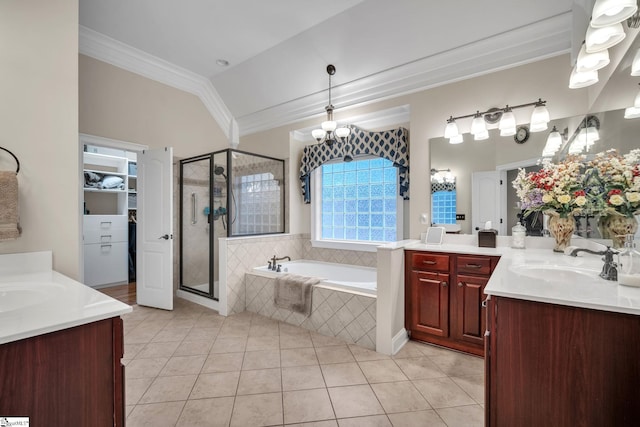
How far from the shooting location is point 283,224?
4531mm

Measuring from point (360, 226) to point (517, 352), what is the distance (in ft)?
9.75

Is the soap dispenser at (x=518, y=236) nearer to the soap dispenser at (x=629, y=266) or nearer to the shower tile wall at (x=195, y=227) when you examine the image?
the soap dispenser at (x=629, y=266)

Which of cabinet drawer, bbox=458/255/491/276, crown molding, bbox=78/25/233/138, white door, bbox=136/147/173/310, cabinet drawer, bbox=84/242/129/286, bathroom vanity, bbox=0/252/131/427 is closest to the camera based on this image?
bathroom vanity, bbox=0/252/131/427

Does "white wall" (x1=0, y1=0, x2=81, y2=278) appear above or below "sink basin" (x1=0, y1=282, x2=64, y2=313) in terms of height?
above

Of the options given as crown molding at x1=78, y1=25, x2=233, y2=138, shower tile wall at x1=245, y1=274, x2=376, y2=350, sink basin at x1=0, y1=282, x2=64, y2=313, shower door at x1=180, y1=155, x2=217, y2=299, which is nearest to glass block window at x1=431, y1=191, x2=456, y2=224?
shower tile wall at x1=245, y1=274, x2=376, y2=350

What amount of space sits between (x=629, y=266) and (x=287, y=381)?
6.77 feet

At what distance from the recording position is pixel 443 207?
3.06 meters

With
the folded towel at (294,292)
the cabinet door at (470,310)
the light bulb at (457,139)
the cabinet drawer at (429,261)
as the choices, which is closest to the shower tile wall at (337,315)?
the folded towel at (294,292)

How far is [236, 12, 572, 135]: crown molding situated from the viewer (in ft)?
8.13

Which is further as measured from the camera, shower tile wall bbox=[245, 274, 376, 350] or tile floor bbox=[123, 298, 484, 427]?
shower tile wall bbox=[245, 274, 376, 350]

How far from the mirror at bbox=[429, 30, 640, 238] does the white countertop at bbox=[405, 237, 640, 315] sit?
0.49 metres

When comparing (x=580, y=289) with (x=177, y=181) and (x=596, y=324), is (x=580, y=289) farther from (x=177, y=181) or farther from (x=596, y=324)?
(x=177, y=181)

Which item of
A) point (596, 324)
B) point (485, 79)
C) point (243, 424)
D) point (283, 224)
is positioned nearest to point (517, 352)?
point (596, 324)

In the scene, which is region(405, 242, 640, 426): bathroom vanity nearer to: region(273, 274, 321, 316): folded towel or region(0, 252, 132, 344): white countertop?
region(0, 252, 132, 344): white countertop
